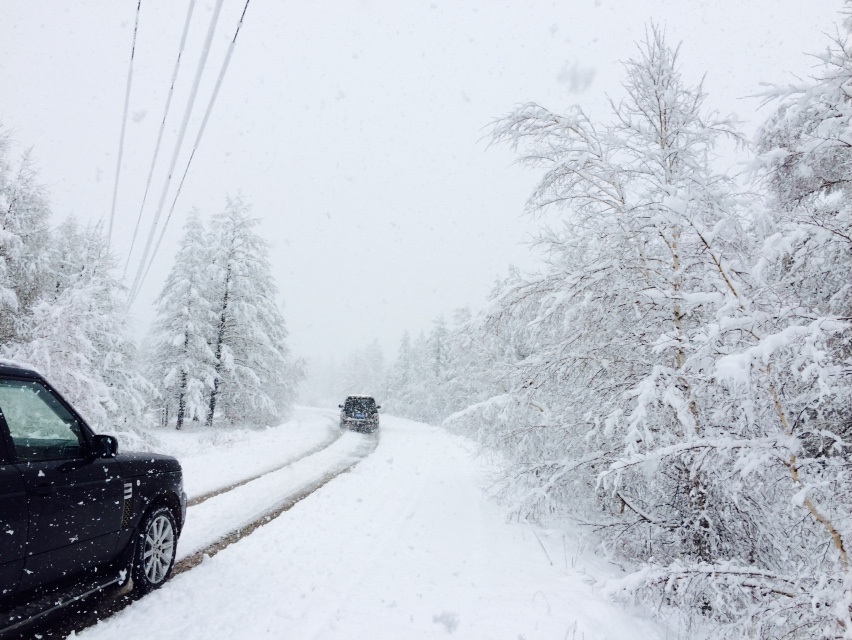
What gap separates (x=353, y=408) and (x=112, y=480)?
22124mm

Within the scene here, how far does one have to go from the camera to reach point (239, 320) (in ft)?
83.7

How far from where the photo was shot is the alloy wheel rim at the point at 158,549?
448cm

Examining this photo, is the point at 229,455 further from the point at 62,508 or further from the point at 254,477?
the point at 62,508

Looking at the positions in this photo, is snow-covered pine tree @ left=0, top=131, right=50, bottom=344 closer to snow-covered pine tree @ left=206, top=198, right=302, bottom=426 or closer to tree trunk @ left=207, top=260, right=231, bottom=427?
snow-covered pine tree @ left=206, top=198, right=302, bottom=426

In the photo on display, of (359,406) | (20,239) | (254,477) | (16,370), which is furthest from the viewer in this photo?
(359,406)

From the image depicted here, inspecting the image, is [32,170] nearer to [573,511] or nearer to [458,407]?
[573,511]

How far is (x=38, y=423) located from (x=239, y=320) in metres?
23.1

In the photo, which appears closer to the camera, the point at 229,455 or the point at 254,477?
the point at 254,477

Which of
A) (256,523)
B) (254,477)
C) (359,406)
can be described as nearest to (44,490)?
(256,523)

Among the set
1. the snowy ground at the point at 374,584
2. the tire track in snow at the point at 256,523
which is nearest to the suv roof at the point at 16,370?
the snowy ground at the point at 374,584

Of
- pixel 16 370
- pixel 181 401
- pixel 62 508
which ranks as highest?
pixel 16 370

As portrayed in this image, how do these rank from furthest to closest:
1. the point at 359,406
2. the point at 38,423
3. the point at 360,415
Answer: the point at 359,406 < the point at 360,415 < the point at 38,423

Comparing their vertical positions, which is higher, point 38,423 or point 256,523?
point 38,423

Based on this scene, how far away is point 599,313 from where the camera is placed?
6.19m
